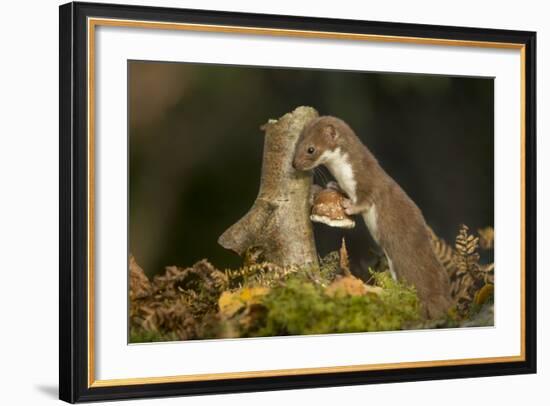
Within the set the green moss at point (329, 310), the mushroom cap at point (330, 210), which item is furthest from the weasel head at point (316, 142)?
the green moss at point (329, 310)

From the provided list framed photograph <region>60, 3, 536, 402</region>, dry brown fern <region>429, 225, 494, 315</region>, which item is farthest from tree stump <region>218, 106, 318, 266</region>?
dry brown fern <region>429, 225, 494, 315</region>

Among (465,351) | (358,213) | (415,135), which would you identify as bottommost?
(465,351)

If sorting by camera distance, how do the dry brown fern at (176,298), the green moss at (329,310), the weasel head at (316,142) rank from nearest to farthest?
the dry brown fern at (176,298) < the green moss at (329,310) < the weasel head at (316,142)

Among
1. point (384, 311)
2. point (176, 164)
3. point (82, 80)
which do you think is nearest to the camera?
point (82, 80)

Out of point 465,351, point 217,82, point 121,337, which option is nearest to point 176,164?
point 217,82

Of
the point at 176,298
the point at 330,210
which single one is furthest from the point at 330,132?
the point at 176,298

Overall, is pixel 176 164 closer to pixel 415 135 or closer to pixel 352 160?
pixel 352 160

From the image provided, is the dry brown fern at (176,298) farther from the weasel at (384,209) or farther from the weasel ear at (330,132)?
the weasel ear at (330,132)
